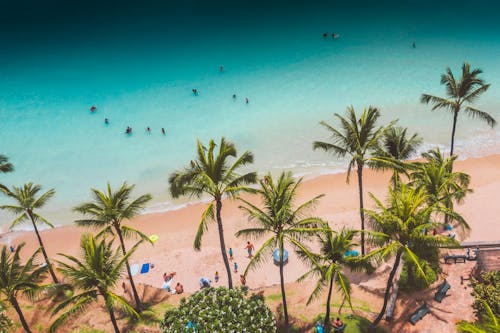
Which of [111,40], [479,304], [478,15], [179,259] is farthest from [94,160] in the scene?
[478,15]

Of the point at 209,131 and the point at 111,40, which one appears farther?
the point at 111,40

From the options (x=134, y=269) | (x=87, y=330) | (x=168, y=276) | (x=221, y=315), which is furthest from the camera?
(x=134, y=269)

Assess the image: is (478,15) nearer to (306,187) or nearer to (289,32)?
(289,32)

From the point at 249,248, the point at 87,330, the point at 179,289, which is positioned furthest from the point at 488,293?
the point at 87,330

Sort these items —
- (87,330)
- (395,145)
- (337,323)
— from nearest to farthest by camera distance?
1. (337,323)
2. (87,330)
3. (395,145)

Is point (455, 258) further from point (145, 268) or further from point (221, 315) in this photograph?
point (145, 268)

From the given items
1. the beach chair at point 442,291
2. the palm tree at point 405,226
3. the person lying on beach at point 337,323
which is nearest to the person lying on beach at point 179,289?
the person lying on beach at point 337,323
